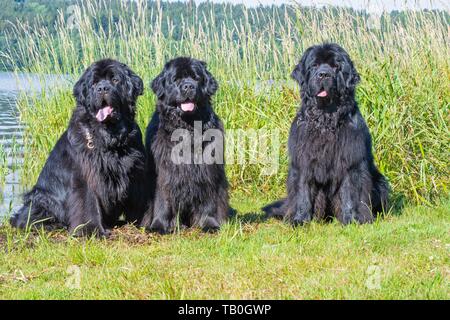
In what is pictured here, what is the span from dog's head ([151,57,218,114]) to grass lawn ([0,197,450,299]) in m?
1.04

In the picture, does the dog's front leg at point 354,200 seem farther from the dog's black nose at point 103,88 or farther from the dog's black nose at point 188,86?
the dog's black nose at point 103,88

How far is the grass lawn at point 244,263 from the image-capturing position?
3602 mm

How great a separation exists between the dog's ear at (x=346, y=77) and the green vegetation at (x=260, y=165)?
44.6 inches

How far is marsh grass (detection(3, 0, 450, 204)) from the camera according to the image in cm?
636

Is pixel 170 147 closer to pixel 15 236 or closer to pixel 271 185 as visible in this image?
pixel 15 236

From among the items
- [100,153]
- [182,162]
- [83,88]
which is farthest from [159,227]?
[83,88]

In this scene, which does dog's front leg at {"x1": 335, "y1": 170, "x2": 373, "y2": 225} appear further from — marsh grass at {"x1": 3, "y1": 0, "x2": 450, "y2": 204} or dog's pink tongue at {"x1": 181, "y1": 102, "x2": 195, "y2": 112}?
dog's pink tongue at {"x1": 181, "y1": 102, "x2": 195, "y2": 112}

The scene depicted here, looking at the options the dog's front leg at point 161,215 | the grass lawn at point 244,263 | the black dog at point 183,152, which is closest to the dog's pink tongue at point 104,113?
the black dog at point 183,152

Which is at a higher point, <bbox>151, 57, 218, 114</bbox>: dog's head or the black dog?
<bbox>151, 57, 218, 114</bbox>: dog's head

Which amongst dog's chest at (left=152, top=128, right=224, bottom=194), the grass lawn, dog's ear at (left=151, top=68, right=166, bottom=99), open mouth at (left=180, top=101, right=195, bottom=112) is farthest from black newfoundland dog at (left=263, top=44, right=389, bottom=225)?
dog's ear at (left=151, top=68, right=166, bottom=99)

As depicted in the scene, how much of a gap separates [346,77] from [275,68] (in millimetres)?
2644

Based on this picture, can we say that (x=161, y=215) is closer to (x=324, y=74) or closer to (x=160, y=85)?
(x=160, y=85)

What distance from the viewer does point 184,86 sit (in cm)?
504

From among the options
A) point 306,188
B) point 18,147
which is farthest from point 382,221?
point 18,147
